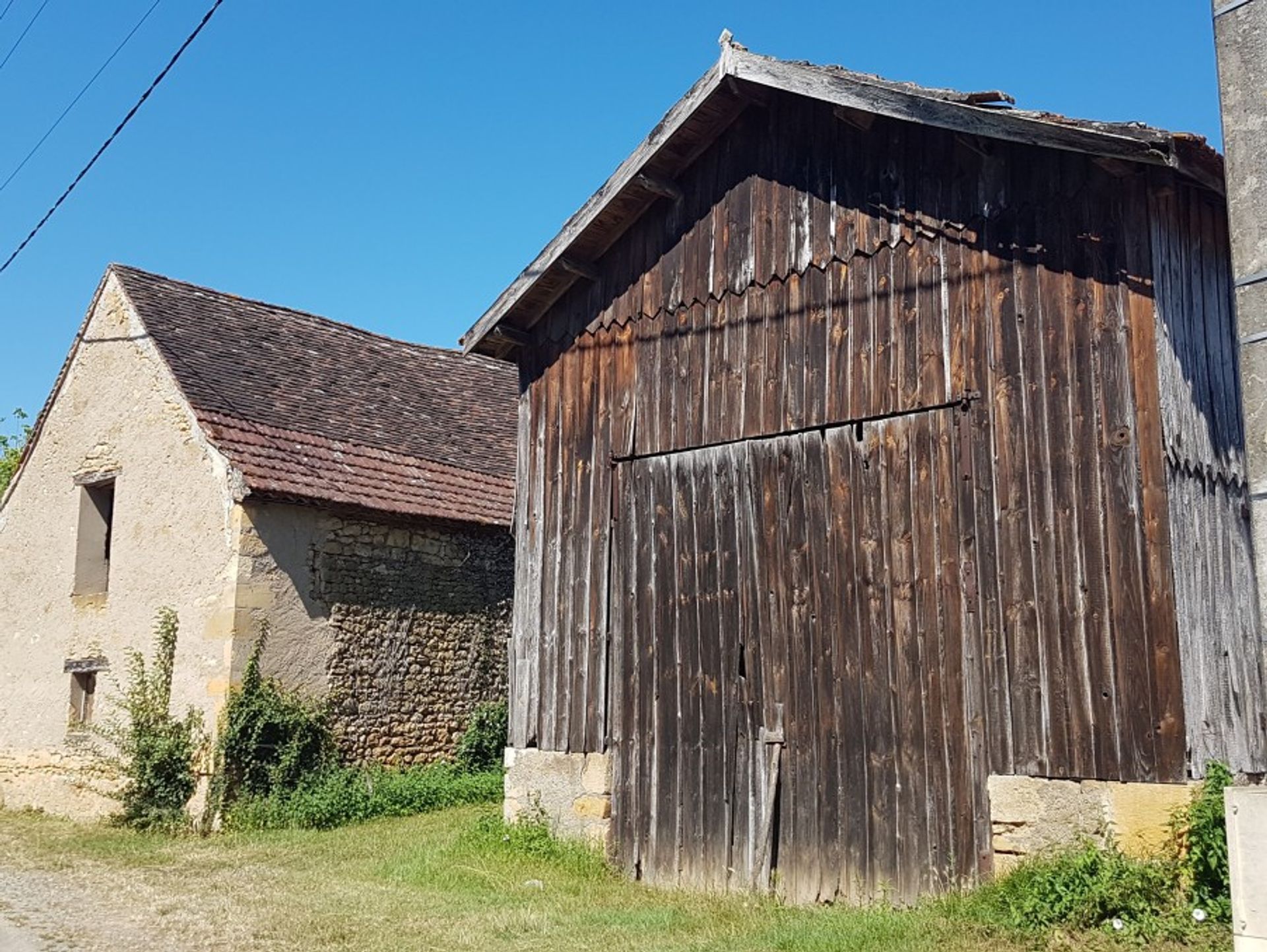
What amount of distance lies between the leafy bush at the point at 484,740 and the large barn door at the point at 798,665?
20.2ft

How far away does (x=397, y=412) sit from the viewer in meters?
17.3

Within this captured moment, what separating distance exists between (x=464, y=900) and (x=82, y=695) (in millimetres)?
8723

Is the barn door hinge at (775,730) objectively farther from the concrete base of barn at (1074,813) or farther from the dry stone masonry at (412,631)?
the dry stone masonry at (412,631)

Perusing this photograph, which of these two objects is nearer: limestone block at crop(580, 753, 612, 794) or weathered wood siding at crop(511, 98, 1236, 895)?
weathered wood siding at crop(511, 98, 1236, 895)

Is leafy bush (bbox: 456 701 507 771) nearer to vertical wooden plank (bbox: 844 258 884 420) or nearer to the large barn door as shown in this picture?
the large barn door

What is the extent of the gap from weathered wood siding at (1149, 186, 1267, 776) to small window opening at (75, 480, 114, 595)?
13.0 meters

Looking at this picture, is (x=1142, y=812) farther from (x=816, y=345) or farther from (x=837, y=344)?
(x=816, y=345)

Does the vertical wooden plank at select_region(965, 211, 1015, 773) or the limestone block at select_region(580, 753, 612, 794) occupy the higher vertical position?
the vertical wooden plank at select_region(965, 211, 1015, 773)

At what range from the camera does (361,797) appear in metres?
13.6

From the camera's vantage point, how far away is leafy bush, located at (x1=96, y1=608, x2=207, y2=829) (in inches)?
529

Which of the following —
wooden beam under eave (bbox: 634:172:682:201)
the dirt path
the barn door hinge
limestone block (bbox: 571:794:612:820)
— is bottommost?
the dirt path

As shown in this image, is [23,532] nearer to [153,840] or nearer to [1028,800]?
[153,840]

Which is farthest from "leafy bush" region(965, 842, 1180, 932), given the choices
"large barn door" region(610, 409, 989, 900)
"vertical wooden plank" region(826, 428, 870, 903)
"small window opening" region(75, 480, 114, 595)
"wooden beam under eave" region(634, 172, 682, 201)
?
"small window opening" region(75, 480, 114, 595)

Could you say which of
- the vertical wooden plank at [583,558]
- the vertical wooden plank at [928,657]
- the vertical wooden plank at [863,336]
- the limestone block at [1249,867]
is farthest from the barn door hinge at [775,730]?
the limestone block at [1249,867]
